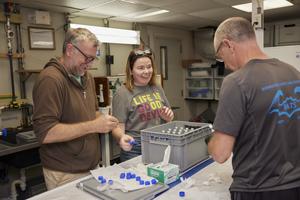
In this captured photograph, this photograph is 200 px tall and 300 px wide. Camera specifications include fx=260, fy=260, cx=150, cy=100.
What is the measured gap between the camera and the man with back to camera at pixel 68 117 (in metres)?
1.39

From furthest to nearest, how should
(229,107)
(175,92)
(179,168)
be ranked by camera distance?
(175,92)
(179,168)
(229,107)

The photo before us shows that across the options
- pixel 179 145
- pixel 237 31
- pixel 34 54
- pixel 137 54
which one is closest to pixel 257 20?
pixel 137 54

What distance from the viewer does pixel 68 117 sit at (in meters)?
1.49

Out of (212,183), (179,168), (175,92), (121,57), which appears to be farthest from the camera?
(175,92)

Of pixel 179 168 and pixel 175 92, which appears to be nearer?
pixel 179 168

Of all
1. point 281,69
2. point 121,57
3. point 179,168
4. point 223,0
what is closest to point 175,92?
point 121,57

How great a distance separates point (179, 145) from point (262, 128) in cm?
54

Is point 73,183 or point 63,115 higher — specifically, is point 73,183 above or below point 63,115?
below

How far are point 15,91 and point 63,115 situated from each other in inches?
77.0

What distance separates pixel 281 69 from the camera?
998mm

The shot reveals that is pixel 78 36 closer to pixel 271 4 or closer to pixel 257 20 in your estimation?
pixel 257 20

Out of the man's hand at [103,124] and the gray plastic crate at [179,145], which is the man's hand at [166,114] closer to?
the gray plastic crate at [179,145]

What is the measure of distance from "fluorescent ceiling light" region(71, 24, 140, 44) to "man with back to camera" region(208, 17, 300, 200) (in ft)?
8.18

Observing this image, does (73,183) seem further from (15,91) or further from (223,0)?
(223,0)
